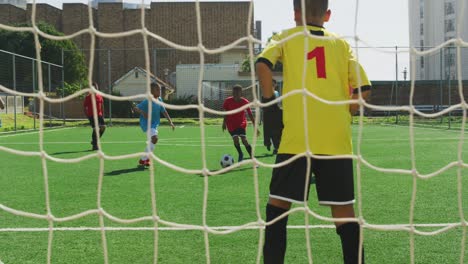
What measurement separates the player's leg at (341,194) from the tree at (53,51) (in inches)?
1231

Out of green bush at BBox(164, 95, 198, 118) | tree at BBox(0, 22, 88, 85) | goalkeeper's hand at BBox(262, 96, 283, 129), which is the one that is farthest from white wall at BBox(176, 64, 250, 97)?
goalkeeper's hand at BBox(262, 96, 283, 129)

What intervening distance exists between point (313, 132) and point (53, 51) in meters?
40.9

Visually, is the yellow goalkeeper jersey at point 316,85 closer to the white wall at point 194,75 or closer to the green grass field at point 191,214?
the green grass field at point 191,214

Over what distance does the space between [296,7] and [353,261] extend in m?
1.46

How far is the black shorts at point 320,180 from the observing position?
310cm

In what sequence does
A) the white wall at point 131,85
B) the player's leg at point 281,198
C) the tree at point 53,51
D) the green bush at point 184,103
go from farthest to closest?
the white wall at point 131,85 < the tree at point 53,51 < the green bush at point 184,103 < the player's leg at point 281,198

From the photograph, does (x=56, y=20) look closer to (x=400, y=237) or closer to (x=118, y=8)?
(x=118, y=8)

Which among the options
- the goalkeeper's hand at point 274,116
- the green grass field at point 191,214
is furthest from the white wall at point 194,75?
the goalkeeper's hand at point 274,116

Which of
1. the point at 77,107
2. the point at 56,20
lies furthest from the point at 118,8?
the point at 77,107

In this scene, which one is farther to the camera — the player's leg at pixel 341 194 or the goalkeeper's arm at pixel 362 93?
the goalkeeper's arm at pixel 362 93

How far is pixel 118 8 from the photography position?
57344mm

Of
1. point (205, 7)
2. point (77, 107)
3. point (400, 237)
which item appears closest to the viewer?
point (400, 237)

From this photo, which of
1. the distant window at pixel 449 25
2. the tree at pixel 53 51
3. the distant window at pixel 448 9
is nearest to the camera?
the tree at pixel 53 51

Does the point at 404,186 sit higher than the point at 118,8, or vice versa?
the point at 118,8
